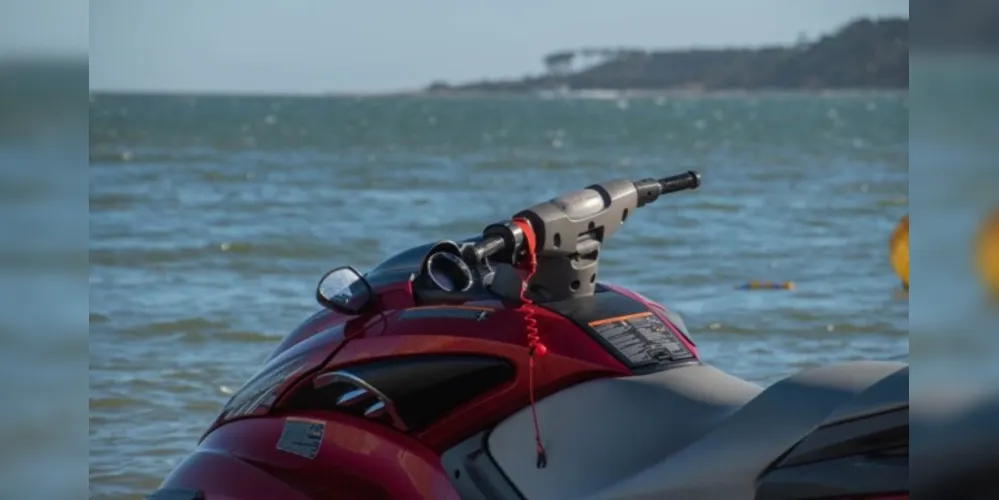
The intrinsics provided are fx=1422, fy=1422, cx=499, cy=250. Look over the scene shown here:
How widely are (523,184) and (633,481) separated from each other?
17050 mm

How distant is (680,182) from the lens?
8.41 feet

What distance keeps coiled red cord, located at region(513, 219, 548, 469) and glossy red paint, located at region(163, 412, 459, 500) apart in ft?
0.56

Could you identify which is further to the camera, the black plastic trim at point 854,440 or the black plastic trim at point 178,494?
the black plastic trim at point 178,494

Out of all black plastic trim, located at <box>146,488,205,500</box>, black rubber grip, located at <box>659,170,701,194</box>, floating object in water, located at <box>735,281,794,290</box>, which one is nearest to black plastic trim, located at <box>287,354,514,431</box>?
black plastic trim, located at <box>146,488,205,500</box>

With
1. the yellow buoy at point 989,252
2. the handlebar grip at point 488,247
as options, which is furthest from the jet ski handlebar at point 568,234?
the yellow buoy at point 989,252

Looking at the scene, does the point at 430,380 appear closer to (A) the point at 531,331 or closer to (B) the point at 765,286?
(A) the point at 531,331

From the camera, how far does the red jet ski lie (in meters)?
1.82

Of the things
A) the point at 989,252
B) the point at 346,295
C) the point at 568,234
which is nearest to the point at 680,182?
the point at 568,234

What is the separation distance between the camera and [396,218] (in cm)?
1334

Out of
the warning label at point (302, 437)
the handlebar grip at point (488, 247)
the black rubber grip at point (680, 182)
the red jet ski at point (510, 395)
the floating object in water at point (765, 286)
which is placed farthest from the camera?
the floating object in water at point (765, 286)

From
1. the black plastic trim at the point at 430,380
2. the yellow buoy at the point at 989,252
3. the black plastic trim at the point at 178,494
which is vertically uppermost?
the yellow buoy at the point at 989,252

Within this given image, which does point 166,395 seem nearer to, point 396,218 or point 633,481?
point 633,481

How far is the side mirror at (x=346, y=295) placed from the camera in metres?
2.34

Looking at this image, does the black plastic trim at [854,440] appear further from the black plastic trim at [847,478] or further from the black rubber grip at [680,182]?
the black rubber grip at [680,182]
